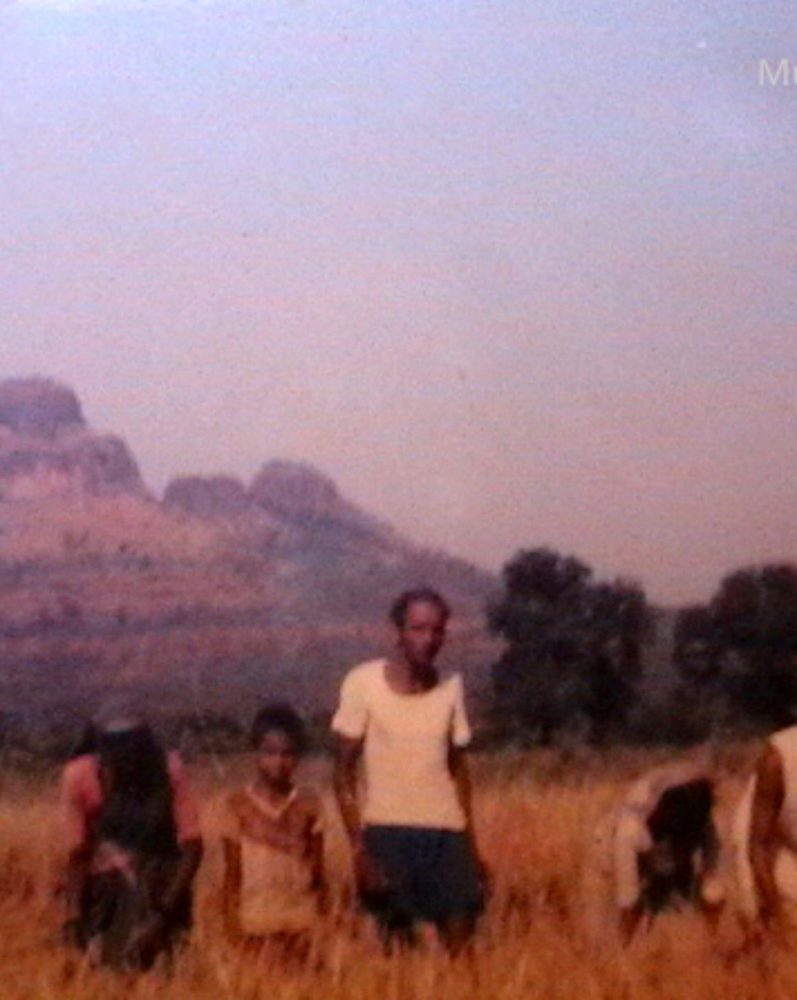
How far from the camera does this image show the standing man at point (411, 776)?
225cm

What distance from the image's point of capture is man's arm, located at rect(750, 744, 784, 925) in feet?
7.36

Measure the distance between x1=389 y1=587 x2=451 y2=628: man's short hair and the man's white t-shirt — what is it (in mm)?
91

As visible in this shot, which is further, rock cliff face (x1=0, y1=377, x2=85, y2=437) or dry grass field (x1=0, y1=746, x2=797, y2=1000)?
rock cliff face (x1=0, y1=377, x2=85, y2=437)

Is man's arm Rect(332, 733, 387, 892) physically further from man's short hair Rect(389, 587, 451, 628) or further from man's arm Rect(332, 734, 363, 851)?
man's short hair Rect(389, 587, 451, 628)

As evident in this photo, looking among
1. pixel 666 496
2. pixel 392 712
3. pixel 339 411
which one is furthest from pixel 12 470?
pixel 666 496

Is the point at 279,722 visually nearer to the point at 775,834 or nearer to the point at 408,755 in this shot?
the point at 408,755

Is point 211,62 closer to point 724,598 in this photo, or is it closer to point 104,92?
point 104,92

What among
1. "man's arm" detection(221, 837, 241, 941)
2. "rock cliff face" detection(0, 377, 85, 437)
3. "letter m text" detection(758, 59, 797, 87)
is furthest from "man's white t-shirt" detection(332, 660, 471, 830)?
"letter m text" detection(758, 59, 797, 87)

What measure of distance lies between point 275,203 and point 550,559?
720mm

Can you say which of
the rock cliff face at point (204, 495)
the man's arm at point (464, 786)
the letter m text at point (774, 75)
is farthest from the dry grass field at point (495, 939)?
the letter m text at point (774, 75)

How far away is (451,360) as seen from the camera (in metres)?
2.32

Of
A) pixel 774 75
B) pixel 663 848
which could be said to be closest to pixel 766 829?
pixel 663 848

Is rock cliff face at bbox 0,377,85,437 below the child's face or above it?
above

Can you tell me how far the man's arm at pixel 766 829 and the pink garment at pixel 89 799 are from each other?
86 centimetres
